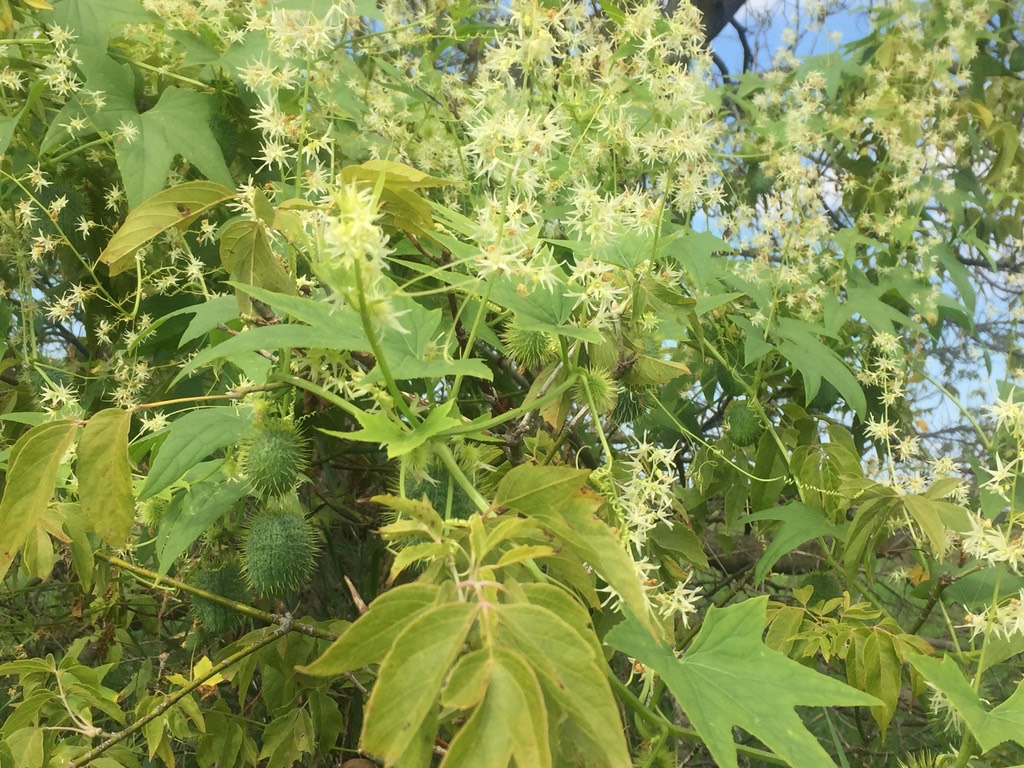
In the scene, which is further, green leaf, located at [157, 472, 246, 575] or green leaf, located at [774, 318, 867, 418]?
green leaf, located at [774, 318, 867, 418]

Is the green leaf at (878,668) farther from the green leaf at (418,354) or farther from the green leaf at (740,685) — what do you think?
the green leaf at (418,354)

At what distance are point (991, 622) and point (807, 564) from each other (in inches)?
53.6

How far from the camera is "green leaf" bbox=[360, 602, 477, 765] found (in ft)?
1.73

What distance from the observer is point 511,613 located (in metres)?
0.59

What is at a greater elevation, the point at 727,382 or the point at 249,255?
the point at 249,255

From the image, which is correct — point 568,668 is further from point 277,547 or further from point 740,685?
point 277,547

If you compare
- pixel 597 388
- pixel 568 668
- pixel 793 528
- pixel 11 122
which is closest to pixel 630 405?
pixel 597 388

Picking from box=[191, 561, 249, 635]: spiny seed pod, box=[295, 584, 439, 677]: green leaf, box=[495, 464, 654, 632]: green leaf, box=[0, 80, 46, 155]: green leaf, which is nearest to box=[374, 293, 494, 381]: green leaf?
box=[495, 464, 654, 632]: green leaf

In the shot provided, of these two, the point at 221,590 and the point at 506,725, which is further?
the point at 221,590

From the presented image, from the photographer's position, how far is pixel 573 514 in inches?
28.0

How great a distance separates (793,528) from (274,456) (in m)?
0.90

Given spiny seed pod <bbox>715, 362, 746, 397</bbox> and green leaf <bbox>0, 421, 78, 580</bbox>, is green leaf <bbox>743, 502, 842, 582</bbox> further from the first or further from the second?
green leaf <bbox>0, 421, 78, 580</bbox>

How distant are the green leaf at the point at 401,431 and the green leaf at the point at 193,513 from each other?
0.36 meters

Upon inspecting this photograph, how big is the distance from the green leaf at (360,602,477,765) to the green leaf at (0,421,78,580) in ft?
1.96
